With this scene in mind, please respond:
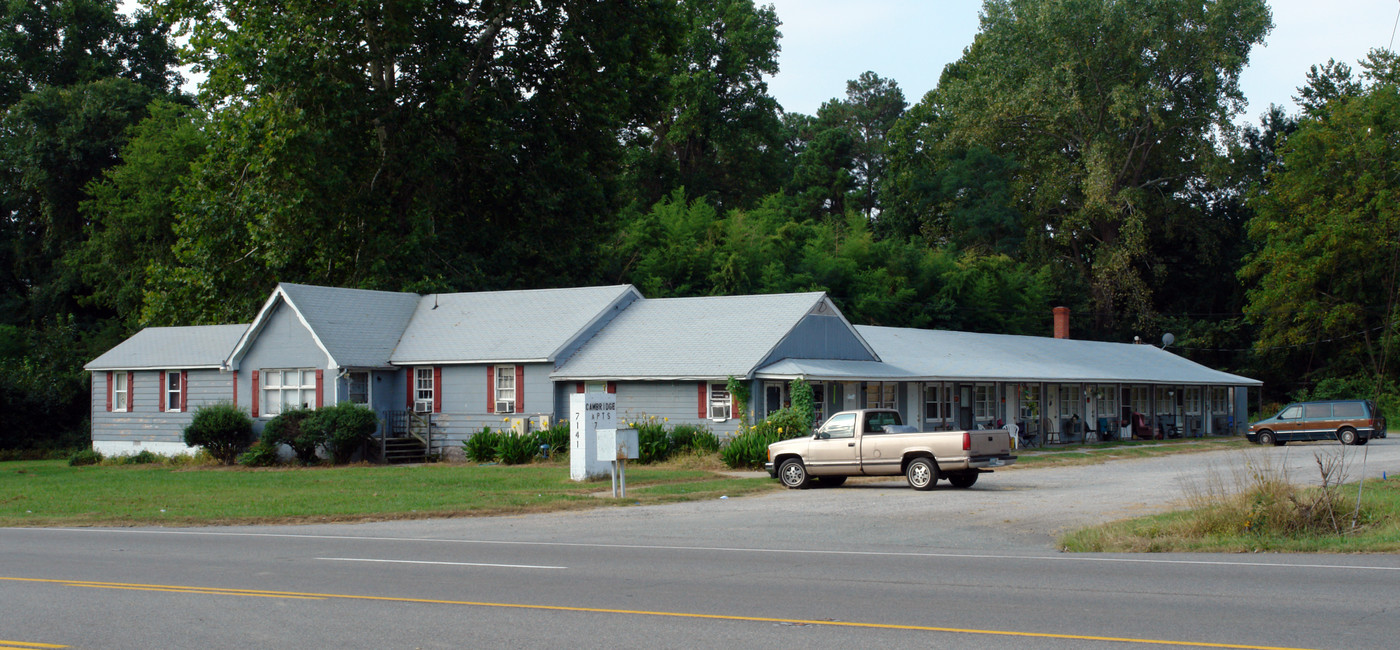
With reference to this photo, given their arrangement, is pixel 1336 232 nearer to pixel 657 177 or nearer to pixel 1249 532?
pixel 657 177

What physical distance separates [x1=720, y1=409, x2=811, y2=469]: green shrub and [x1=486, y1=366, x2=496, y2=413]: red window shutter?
341 inches

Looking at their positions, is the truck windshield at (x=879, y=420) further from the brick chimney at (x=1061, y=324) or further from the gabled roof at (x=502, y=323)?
the brick chimney at (x=1061, y=324)

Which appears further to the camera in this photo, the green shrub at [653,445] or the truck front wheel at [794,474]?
the green shrub at [653,445]

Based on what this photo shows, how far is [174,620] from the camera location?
10.1 metres

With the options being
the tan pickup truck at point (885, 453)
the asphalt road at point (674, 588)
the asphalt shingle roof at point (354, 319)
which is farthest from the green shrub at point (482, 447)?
the asphalt road at point (674, 588)

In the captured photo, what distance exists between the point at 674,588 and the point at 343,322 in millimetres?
29042

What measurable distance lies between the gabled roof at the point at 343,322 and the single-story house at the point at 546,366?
0.05 meters

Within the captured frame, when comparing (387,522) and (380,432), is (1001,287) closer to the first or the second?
(380,432)

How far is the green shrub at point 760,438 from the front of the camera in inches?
1201

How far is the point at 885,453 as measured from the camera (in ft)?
82.1

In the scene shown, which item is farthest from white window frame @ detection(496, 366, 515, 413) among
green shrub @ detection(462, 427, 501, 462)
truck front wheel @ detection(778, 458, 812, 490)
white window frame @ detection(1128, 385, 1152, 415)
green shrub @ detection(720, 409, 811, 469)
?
white window frame @ detection(1128, 385, 1152, 415)

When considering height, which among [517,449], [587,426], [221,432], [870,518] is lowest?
[870,518]

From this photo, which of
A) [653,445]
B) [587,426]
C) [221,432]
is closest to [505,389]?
[653,445]

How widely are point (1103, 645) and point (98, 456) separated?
40.0 metres
